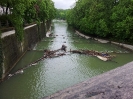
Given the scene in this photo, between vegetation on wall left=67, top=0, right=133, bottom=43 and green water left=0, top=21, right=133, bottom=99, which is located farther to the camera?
vegetation on wall left=67, top=0, right=133, bottom=43

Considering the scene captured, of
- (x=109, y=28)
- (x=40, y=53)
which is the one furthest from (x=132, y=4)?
(x=40, y=53)

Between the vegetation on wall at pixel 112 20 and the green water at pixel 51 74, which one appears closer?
the green water at pixel 51 74

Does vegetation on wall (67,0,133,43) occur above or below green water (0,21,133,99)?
above

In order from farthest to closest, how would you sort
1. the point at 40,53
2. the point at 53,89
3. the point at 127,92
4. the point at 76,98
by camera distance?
1. the point at 40,53
2. the point at 53,89
3. the point at 76,98
4. the point at 127,92

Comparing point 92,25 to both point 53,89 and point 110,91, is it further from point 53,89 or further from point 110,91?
point 110,91

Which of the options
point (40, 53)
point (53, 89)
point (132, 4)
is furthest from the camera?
point (132, 4)

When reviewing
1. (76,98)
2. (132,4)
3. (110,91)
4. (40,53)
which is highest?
(132,4)

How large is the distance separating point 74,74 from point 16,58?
7.10m

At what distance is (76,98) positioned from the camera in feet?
24.5

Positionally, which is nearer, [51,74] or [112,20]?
[51,74]

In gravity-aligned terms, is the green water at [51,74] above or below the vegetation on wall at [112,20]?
below

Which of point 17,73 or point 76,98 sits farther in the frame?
point 17,73

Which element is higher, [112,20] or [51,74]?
[112,20]

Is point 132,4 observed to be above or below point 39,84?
above
